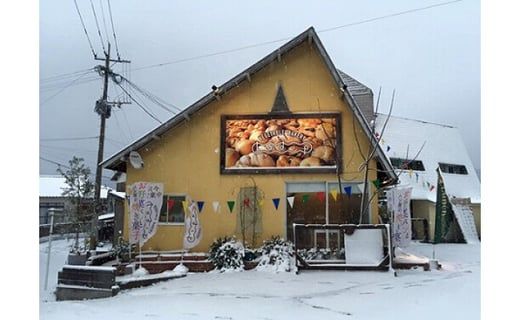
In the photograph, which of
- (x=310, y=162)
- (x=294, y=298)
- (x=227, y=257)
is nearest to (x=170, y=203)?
(x=227, y=257)

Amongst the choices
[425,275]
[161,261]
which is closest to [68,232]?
[161,261]

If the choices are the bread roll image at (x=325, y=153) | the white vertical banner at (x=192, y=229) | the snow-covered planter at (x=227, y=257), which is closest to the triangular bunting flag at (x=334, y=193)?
the bread roll image at (x=325, y=153)

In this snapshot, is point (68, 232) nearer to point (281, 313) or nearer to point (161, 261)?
point (161, 261)

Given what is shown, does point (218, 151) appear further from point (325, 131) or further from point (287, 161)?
point (325, 131)

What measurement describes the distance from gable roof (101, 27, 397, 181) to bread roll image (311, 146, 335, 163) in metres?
0.88

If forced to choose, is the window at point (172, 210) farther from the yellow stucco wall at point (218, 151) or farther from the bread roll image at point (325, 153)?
the bread roll image at point (325, 153)

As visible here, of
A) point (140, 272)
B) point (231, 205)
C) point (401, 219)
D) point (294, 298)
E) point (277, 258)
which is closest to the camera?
point (294, 298)

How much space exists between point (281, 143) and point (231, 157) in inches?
46.1

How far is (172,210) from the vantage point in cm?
1004

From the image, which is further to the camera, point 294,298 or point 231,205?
point 231,205

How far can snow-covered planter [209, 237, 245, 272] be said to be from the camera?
867 cm

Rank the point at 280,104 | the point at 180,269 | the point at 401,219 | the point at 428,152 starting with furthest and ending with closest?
1. the point at 428,152
2. the point at 280,104
3. the point at 401,219
4. the point at 180,269

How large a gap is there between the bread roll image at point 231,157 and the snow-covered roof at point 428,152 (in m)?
9.35

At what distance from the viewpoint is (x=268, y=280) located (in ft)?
24.7
